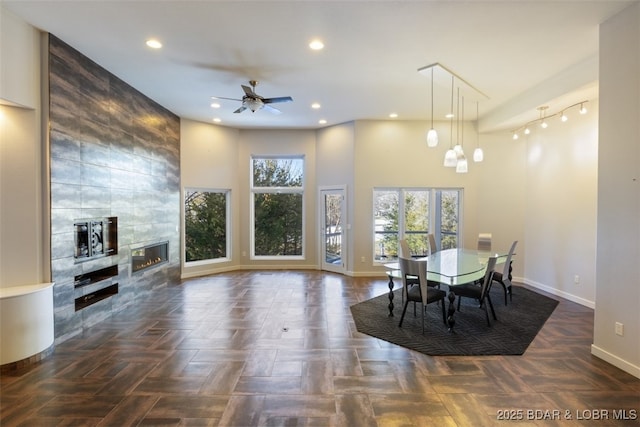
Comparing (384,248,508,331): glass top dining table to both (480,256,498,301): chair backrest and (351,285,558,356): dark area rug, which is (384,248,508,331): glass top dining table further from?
(351,285,558,356): dark area rug

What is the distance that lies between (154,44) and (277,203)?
4443mm

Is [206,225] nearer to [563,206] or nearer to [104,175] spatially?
[104,175]

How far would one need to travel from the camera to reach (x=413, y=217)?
6.82 metres

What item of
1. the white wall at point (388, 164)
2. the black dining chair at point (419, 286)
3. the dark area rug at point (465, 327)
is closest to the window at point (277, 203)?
the white wall at point (388, 164)

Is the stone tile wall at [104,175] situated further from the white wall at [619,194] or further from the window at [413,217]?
the white wall at [619,194]

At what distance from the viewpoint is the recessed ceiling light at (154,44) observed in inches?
134

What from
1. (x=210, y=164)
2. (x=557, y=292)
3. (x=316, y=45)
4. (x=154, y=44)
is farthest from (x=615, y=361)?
(x=210, y=164)

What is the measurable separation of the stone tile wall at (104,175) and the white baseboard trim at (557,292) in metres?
6.37

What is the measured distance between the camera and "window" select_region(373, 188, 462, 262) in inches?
268

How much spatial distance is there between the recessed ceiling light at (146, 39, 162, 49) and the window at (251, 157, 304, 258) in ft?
13.2

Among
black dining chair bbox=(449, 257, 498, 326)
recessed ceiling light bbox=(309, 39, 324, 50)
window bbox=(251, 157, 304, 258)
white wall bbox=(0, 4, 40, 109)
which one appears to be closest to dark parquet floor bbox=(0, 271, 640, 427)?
black dining chair bbox=(449, 257, 498, 326)

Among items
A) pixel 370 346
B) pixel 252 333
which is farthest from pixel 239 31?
pixel 370 346

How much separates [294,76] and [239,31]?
1212mm

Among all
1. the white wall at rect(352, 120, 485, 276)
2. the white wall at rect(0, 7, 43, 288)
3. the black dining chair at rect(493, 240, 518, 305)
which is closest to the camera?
the white wall at rect(0, 7, 43, 288)
